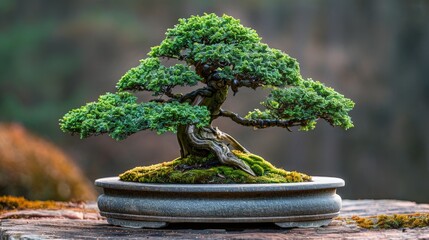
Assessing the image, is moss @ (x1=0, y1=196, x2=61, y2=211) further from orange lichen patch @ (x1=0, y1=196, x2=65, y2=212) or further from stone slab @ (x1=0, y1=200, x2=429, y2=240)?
stone slab @ (x1=0, y1=200, x2=429, y2=240)

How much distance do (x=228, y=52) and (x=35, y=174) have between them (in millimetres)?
4101

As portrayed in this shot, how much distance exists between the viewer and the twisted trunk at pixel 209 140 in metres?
4.54

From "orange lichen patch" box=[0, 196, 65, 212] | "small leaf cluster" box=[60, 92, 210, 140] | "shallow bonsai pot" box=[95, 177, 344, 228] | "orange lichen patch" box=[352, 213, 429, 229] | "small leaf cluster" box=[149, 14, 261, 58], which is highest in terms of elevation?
"small leaf cluster" box=[149, 14, 261, 58]

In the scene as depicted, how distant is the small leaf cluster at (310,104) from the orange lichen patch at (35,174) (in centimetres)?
391

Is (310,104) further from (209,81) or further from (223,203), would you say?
(223,203)

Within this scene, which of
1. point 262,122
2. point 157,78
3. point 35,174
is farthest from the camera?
point 35,174

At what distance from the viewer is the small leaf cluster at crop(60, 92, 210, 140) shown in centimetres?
417

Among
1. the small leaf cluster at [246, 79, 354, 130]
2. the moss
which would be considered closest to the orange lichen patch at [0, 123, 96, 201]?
the moss

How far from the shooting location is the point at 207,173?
4.39 meters

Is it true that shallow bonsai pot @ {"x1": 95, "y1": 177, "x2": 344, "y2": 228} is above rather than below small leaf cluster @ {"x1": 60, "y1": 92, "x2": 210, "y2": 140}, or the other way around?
below

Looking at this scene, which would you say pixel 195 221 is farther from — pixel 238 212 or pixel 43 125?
pixel 43 125

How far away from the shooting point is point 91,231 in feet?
14.1

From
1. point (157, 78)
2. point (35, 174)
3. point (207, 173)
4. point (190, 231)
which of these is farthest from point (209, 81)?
point (35, 174)

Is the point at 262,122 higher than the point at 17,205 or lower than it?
higher
